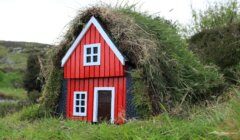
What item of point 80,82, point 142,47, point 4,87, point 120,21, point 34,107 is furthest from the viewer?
Answer: point 4,87

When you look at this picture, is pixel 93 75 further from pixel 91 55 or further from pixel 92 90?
pixel 91 55

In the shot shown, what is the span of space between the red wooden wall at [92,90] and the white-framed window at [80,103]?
0.10m

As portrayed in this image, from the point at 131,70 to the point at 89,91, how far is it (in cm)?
145

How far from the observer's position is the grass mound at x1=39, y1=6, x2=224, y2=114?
916cm

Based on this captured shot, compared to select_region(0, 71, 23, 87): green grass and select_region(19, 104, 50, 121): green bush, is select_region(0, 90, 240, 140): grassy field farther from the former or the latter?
select_region(0, 71, 23, 87): green grass

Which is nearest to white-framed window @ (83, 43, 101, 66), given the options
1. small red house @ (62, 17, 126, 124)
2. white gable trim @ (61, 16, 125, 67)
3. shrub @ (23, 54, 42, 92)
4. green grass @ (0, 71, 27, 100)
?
small red house @ (62, 17, 126, 124)

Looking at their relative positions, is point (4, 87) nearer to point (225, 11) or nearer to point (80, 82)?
point (225, 11)

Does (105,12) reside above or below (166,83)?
above

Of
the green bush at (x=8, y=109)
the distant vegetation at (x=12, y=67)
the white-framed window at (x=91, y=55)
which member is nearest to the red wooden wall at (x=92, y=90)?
the white-framed window at (x=91, y=55)

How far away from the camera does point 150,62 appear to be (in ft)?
30.2

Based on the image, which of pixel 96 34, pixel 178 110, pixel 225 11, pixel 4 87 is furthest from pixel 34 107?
pixel 4 87

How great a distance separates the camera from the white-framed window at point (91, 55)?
10.3 m

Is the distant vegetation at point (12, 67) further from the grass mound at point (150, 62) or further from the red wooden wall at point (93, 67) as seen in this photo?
the red wooden wall at point (93, 67)

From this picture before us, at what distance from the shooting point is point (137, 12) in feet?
36.5
